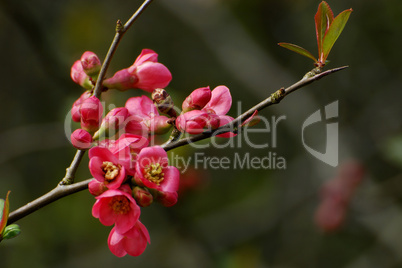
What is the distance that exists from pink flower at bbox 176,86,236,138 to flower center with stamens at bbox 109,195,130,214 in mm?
201

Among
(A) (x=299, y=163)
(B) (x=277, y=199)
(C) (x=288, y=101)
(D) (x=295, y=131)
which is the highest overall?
(C) (x=288, y=101)

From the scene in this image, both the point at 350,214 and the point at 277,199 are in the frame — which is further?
the point at 277,199

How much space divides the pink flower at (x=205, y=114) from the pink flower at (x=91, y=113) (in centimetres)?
19

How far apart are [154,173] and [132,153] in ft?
0.21

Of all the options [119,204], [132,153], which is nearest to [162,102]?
[132,153]

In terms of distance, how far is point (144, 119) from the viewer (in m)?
1.08

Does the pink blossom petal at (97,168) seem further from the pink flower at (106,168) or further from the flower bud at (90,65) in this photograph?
the flower bud at (90,65)

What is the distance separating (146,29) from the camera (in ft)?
14.8

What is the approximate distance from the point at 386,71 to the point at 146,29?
2.34 metres

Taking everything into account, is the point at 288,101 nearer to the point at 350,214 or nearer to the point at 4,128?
the point at 350,214

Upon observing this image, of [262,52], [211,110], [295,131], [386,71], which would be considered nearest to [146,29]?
[262,52]

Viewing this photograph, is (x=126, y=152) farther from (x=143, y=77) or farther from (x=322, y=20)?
(x=322, y=20)

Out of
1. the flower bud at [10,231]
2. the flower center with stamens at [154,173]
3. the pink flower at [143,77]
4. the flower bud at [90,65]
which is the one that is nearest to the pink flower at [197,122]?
the flower center with stamens at [154,173]

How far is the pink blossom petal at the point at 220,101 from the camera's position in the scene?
1.08 m
